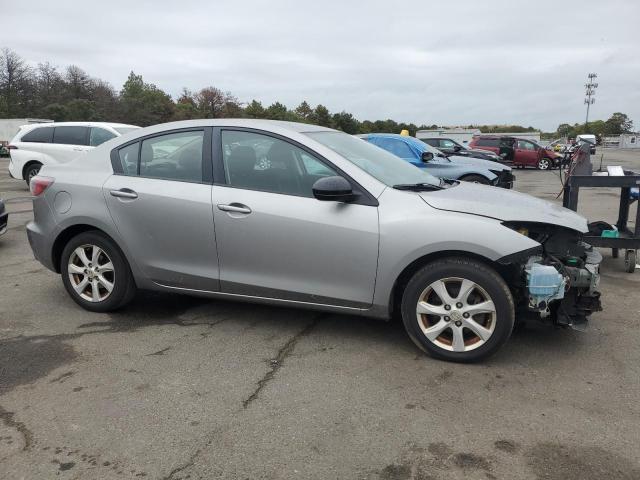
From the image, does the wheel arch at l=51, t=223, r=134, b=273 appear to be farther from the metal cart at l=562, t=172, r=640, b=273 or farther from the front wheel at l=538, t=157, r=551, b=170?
the front wheel at l=538, t=157, r=551, b=170

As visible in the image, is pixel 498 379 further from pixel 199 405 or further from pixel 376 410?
pixel 199 405

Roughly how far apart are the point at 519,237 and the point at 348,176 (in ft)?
3.98

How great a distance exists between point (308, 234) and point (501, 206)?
135 centimetres

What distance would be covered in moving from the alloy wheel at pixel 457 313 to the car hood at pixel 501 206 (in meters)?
0.50

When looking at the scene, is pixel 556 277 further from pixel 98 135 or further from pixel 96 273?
pixel 98 135

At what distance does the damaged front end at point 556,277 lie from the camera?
3.40 metres

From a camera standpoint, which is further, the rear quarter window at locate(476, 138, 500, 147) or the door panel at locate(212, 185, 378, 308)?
the rear quarter window at locate(476, 138, 500, 147)

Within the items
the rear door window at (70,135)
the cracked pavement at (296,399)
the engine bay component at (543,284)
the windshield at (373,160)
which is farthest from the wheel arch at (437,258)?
the rear door window at (70,135)

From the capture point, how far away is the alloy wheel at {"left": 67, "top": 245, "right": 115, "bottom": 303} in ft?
14.6

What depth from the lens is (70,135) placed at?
13156 mm

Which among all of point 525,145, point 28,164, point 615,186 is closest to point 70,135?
point 28,164

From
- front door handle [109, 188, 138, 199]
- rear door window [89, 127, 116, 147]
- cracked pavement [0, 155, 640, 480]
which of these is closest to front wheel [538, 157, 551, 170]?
rear door window [89, 127, 116, 147]

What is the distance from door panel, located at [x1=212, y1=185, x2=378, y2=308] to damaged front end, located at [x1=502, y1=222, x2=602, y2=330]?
977 millimetres

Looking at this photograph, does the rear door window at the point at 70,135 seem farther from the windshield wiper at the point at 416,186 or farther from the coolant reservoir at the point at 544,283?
the coolant reservoir at the point at 544,283
